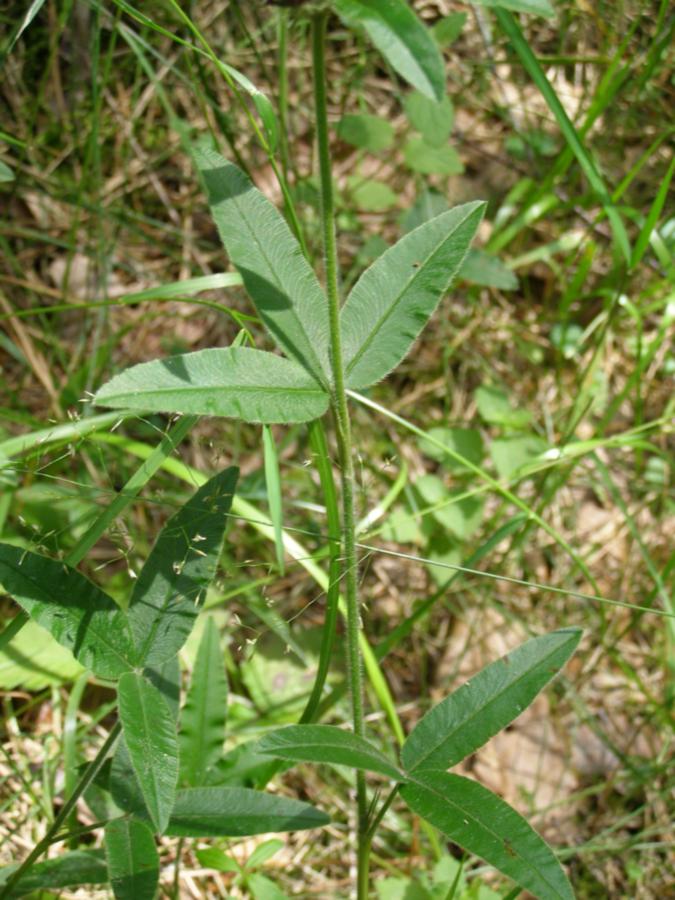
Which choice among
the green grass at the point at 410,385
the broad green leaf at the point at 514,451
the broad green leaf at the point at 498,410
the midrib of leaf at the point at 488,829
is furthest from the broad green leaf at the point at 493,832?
the broad green leaf at the point at 498,410

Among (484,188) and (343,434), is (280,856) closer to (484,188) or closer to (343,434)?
(343,434)

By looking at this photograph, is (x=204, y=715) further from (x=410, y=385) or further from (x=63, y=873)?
(x=410, y=385)

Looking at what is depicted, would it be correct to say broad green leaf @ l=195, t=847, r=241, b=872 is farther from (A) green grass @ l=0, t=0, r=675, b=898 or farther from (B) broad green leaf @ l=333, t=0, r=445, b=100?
(B) broad green leaf @ l=333, t=0, r=445, b=100

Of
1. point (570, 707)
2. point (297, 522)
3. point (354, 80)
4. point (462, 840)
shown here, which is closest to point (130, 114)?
point (354, 80)

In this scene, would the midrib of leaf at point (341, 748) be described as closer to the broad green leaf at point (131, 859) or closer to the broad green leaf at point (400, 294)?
the broad green leaf at point (131, 859)

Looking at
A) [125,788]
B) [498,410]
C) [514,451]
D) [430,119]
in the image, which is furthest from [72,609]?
[430,119]

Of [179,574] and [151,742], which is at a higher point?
[179,574]

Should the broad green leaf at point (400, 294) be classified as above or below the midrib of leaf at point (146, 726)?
above
